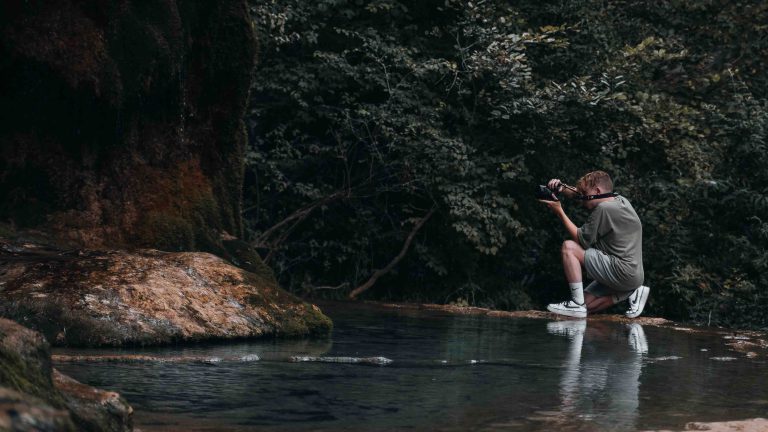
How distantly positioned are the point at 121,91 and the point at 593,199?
481 cm

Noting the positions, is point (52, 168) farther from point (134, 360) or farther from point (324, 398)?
point (324, 398)

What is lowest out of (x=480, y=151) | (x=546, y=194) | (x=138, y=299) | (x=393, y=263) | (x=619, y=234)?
(x=138, y=299)

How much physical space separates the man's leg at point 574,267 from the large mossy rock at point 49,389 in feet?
26.2

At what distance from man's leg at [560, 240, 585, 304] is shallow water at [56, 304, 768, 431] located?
215cm

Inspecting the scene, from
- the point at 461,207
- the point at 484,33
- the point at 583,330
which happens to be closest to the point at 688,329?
the point at 583,330

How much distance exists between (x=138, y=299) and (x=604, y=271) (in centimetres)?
545

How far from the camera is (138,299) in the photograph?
25.7 ft

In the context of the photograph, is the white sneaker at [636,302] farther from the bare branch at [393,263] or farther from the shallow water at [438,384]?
the bare branch at [393,263]

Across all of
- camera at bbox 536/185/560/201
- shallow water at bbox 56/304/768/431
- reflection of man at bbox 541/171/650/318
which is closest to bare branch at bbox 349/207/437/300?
camera at bbox 536/185/560/201

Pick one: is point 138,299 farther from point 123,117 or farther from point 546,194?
point 546,194

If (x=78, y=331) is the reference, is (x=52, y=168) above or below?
above

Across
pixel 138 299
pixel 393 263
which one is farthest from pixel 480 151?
pixel 138 299

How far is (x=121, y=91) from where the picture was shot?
9.84 metres

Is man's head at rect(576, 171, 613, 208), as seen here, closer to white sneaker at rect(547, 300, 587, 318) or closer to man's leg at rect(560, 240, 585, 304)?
man's leg at rect(560, 240, 585, 304)
